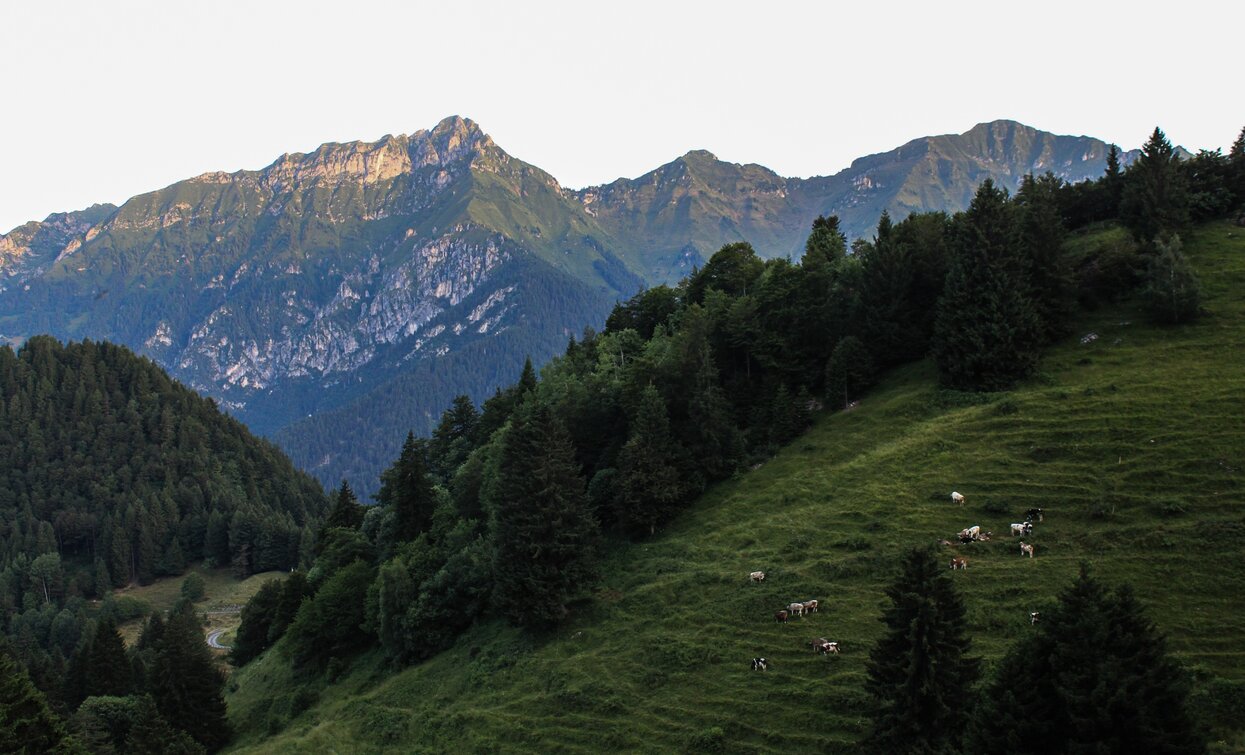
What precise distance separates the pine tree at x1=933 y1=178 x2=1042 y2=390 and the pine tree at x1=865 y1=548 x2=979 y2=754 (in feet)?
120

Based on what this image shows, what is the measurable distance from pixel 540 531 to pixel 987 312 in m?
40.5

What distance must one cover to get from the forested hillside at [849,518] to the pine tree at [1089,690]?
11 cm

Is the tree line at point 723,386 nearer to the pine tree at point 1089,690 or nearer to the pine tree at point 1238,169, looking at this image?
the pine tree at point 1238,169

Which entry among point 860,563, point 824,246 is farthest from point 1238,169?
point 860,563

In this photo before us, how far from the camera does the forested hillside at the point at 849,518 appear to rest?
34375 millimetres

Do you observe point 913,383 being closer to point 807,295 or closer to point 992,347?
point 992,347

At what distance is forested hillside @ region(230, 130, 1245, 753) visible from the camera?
34375 millimetres

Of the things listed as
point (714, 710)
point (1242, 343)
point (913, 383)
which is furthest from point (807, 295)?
point (714, 710)

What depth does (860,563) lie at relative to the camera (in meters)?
45.8

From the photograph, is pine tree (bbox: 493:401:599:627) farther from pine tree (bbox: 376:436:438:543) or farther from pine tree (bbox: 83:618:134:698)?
pine tree (bbox: 83:618:134:698)

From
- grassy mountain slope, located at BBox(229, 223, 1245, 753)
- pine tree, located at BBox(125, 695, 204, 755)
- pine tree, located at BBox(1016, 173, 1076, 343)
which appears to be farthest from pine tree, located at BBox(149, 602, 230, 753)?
pine tree, located at BBox(1016, 173, 1076, 343)

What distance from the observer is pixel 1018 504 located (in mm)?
47094

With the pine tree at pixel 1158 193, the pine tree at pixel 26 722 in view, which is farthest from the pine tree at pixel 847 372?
the pine tree at pixel 26 722

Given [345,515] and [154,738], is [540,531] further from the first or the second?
[345,515]
